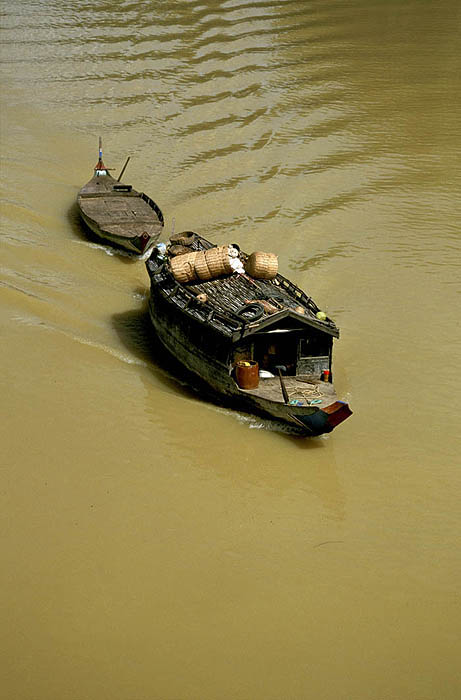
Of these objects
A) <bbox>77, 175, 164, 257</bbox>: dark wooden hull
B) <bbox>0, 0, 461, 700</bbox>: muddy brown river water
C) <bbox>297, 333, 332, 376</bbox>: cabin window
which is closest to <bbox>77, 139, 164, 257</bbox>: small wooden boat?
<bbox>77, 175, 164, 257</bbox>: dark wooden hull

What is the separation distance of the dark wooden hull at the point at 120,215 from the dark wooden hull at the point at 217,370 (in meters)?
3.40

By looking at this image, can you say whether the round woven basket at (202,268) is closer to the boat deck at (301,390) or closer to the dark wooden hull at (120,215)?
the boat deck at (301,390)

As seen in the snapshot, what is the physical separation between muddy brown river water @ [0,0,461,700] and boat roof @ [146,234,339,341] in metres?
1.33

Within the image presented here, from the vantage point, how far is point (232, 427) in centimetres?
1243

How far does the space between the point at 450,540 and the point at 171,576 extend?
3.65 m

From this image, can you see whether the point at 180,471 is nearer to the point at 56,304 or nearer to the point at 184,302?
the point at 184,302

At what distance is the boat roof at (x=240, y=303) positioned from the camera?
40.2ft

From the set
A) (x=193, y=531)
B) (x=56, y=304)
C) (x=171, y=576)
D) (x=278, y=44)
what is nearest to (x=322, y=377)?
(x=193, y=531)

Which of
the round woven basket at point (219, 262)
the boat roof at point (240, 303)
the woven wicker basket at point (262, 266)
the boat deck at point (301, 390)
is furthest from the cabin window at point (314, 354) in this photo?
the round woven basket at point (219, 262)

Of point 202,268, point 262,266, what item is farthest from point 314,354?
point 202,268

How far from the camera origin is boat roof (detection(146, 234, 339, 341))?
1225 centimetres

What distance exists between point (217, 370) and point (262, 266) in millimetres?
2100

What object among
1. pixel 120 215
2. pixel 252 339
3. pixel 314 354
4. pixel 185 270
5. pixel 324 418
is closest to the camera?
pixel 324 418

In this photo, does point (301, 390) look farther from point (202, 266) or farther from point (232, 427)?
point (202, 266)
